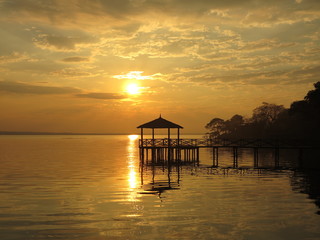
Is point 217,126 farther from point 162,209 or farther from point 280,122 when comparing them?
point 162,209

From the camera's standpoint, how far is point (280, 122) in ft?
292

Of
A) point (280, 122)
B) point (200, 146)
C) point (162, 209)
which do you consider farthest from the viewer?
point (280, 122)

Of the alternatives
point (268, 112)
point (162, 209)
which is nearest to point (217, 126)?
point (268, 112)

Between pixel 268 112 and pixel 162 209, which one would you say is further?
pixel 268 112

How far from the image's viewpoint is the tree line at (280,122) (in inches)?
2228

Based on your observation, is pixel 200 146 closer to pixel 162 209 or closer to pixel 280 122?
pixel 162 209

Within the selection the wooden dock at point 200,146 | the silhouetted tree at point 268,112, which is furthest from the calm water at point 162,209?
the silhouetted tree at point 268,112

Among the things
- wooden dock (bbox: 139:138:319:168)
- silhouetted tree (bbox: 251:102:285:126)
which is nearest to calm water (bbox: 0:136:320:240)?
wooden dock (bbox: 139:138:319:168)

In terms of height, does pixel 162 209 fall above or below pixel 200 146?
below

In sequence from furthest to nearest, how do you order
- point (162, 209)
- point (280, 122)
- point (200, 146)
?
point (280, 122) < point (200, 146) < point (162, 209)

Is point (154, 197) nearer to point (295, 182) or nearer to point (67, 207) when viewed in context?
point (67, 207)

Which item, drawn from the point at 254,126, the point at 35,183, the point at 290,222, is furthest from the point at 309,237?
the point at 254,126

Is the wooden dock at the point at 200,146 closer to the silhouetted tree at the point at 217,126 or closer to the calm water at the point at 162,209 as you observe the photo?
the calm water at the point at 162,209

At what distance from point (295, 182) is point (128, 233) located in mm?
Answer: 19191
